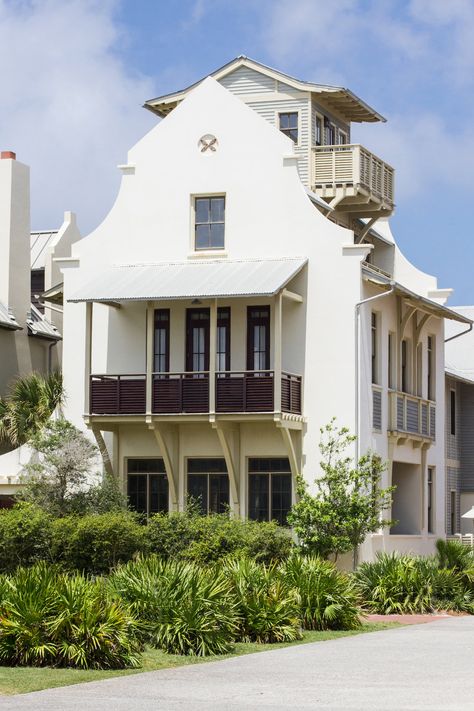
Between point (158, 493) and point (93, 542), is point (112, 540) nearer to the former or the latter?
point (93, 542)

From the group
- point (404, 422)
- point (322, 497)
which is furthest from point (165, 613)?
point (404, 422)

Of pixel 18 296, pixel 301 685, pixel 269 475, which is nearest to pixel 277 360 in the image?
pixel 269 475

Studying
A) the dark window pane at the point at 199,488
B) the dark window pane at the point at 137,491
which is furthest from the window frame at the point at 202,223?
the dark window pane at the point at 137,491

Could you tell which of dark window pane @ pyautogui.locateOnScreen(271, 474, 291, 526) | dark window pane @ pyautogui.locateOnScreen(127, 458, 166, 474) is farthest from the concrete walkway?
dark window pane @ pyautogui.locateOnScreen(127, 458, 166, 474)

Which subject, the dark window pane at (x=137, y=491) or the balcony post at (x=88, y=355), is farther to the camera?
the dark window pane at (x=137, y=491)

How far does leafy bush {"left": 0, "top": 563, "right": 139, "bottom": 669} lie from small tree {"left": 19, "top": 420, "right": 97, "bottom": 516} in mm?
13036

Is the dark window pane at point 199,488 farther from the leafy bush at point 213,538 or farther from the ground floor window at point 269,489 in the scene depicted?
the leafy bush at point 213,538

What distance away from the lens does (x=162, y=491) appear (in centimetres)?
3506

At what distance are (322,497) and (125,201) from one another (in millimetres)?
9690

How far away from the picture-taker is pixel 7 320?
3947cm

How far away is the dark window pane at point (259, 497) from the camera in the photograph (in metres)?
34.0

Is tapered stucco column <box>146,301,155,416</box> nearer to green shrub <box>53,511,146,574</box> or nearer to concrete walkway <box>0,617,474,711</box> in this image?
green shrub <box>53,511,146,574</box>

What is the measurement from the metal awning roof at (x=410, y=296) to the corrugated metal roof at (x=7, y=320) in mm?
11006

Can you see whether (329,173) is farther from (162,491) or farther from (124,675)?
(124,675)
